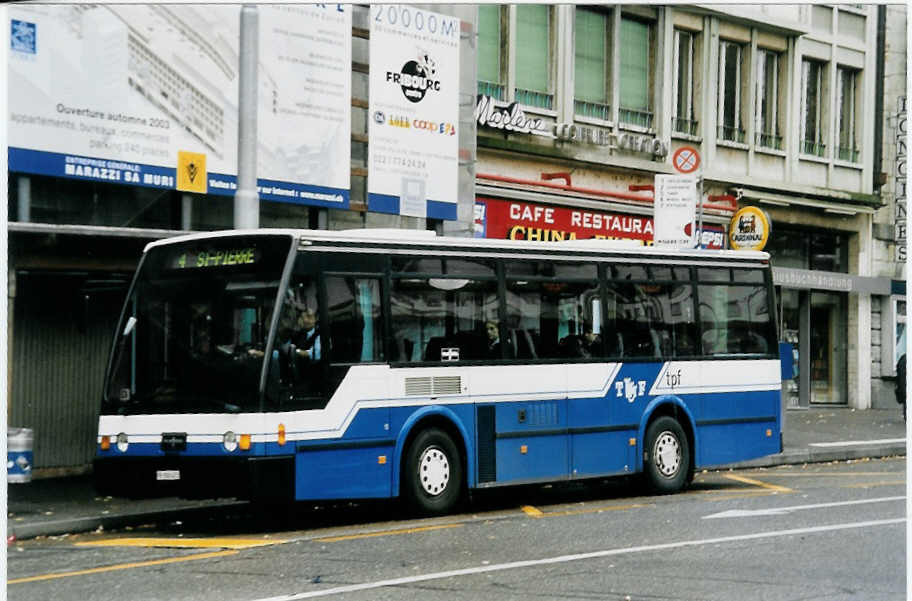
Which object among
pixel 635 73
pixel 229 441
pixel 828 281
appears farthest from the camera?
pixel 828 281

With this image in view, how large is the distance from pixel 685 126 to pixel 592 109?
2922 millimetres

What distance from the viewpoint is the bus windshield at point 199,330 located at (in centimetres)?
1410

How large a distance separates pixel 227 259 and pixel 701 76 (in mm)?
19525

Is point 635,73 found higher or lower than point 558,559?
higher

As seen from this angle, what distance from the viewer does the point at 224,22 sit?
19.7m

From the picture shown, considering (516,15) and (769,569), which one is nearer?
(769,569)

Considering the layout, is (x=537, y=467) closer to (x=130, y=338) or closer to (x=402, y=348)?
(x=402, y=348)

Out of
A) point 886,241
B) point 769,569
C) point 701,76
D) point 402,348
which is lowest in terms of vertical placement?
point 769,569

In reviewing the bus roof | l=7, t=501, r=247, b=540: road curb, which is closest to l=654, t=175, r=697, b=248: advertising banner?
the bus roof

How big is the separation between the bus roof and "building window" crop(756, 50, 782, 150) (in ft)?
50.3

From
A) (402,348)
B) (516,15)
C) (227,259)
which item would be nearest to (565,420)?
(402,348)

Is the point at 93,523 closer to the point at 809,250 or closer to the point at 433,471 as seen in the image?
the point at 433,471

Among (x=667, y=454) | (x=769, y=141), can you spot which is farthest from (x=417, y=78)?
(x=769, y=141)

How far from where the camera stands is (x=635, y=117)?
30891 millimetres
